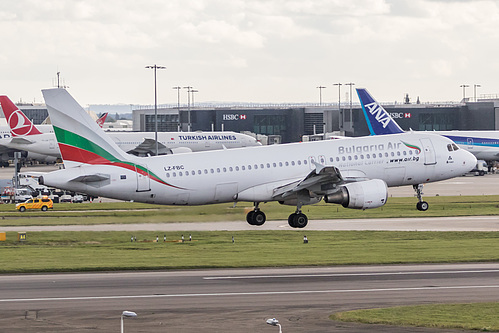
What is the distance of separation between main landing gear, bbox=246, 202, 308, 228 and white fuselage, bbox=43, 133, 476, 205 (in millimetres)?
2322

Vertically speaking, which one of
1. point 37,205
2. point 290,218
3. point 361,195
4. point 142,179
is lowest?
point 290,218

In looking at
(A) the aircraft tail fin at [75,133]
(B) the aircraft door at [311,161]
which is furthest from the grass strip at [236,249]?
(A) the aircraft tail fin at [75,133]

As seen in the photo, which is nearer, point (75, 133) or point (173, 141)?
point (75, 133)

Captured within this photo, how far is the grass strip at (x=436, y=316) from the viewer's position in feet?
89.8

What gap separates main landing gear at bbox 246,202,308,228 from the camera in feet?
169

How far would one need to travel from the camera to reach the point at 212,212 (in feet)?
171

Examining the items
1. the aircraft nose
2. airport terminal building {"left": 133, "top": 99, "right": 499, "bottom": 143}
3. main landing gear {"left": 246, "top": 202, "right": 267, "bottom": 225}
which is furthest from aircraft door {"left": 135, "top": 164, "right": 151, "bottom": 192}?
airport terminal building {"left": 133, "top": 99, "right": 499, "bottom": 143}

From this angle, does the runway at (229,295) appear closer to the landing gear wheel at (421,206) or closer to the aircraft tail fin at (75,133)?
the aircraft tail fin at (75,133)

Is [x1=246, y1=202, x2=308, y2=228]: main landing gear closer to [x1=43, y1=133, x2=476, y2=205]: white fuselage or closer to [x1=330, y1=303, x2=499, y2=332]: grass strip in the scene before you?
[x1=43, y1=133, x2=476, y2=205]: white fuselage

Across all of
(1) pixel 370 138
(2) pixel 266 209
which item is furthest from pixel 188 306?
(2) pixel 266 209

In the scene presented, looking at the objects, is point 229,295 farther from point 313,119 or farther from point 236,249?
point 313,119

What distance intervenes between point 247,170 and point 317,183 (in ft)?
13.6

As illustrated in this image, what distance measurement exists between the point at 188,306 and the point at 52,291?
6431mm

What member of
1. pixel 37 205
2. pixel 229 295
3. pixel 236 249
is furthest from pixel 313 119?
pixel 229 295
